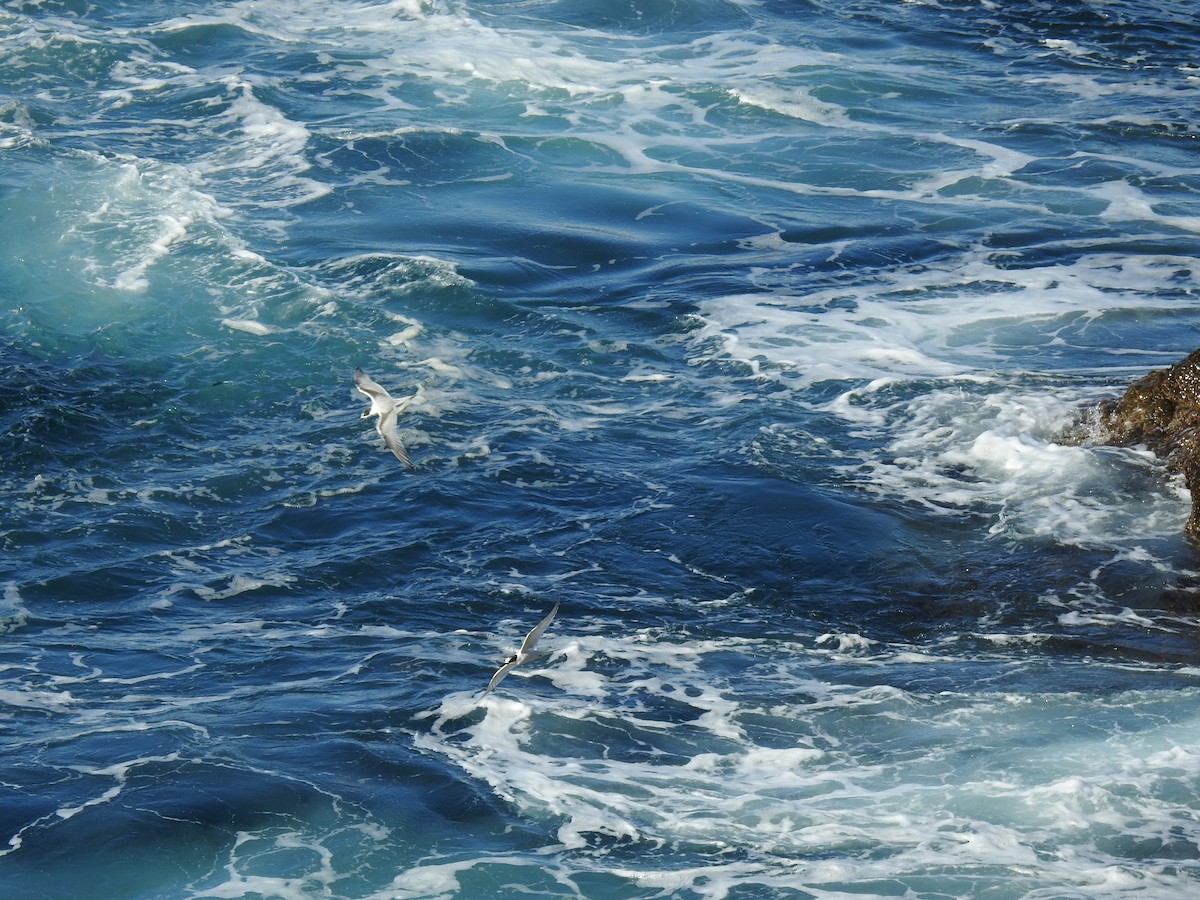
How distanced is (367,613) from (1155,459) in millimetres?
8224

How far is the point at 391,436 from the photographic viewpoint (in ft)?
39.7

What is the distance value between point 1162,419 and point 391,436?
8301 mm

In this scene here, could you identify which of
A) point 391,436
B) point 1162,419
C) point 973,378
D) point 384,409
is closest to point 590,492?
point 384,409

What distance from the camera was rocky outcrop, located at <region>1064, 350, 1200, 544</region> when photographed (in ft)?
49.4

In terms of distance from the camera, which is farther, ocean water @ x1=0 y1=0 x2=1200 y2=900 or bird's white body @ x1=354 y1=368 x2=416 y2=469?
bird's white body @ x1=354 y1=368 x2=416 y2=469

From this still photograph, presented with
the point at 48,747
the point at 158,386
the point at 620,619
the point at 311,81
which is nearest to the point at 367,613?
the point at 620,619

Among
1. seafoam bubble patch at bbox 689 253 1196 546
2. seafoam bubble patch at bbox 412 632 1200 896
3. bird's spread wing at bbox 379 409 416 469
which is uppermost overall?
bird's spread wing at bbox 379 409 416 469

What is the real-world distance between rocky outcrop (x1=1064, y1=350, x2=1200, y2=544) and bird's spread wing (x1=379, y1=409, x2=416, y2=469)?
767 centimetres

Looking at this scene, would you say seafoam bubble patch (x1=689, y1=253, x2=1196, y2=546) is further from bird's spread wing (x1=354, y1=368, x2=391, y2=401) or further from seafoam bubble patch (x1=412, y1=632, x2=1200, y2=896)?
bird's spread wing (x1=354, y1=368, x2=391, y2=401)

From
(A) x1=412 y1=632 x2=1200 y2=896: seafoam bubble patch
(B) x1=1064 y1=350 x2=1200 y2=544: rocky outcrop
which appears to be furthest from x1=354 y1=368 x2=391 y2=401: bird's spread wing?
(B) x1=1064 y1=350 x2=1200 y2=544: rocky outcrop

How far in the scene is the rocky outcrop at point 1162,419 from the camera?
15.0 meters

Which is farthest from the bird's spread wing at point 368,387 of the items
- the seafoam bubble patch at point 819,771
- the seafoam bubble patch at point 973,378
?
the seafoam bubble patch at point 973,378

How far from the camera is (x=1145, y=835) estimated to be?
1010 centimetres

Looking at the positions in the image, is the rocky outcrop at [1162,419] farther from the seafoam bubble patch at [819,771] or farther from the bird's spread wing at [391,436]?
the bird's spread wing at [391,436]
